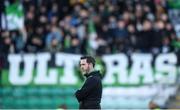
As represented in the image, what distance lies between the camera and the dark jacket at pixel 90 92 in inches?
381

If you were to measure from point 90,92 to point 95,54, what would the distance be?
31.6ft

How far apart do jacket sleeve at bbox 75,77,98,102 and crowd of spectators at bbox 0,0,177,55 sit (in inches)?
372

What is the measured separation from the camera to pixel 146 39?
19281 mm

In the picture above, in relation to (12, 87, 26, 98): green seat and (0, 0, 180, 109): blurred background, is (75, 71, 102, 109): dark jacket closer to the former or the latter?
(0, 0, 180, 109): blurred background

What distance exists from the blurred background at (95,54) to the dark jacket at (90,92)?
9054 millimetres

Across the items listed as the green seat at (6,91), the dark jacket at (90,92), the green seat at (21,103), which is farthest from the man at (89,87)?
the green seat at (6,91)

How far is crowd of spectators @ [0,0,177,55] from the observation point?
63.3 ft

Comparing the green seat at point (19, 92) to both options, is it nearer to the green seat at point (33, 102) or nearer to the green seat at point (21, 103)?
the green seat at point (21, 103)

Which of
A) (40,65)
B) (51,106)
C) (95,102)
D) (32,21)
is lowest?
(95,102)

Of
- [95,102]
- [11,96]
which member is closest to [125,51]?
[11,96]

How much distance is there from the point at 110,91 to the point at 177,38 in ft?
8.28

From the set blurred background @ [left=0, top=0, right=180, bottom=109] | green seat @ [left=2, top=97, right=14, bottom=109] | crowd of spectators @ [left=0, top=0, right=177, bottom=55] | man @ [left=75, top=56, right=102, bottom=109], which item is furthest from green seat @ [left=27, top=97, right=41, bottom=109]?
man @ [left=75, top=56, right=102, bottom=109]

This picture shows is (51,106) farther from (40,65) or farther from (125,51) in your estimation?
(125,51)

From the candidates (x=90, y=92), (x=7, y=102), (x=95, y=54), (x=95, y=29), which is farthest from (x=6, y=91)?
(x=90, y=92)
